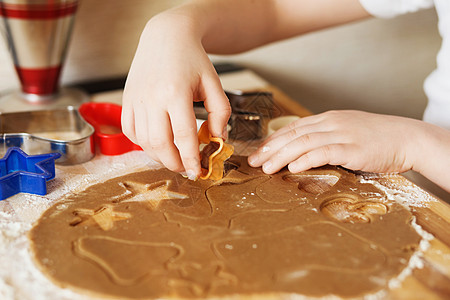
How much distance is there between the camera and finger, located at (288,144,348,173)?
2.72 ft

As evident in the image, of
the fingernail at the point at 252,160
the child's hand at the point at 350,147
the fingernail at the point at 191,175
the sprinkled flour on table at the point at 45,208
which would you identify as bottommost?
the sprinkled flour on table at the point at 45,208

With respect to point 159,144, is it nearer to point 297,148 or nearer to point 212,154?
point 212,154

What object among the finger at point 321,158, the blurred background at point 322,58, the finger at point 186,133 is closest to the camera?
the finger at point 186,133

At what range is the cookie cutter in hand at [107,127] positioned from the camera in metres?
0.92

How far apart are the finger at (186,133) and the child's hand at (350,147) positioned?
0.51 feet

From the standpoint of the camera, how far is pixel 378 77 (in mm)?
1645

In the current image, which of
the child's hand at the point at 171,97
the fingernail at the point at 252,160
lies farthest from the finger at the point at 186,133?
the fingernail at the point at 252,160

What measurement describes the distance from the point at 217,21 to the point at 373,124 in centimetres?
37

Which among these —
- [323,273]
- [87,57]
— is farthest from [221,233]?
[87,57]

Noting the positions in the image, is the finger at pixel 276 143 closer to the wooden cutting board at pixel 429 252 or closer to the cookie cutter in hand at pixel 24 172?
the wooden cutting board at pixel 429 252

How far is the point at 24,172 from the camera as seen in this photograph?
780 millimetres

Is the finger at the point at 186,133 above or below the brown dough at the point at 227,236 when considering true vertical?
above

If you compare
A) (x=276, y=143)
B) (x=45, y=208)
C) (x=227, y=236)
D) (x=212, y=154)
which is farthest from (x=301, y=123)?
(x=45, y=208)

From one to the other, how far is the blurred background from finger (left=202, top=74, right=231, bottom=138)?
58cm
